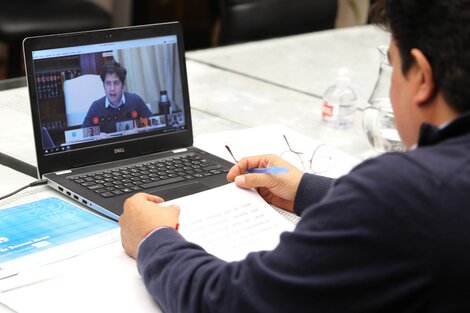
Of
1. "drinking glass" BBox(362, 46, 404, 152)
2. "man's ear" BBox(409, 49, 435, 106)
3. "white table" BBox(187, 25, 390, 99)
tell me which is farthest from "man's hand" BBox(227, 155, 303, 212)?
"white table" BBox(187, 25, 390, 99)

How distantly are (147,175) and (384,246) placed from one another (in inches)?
27.9

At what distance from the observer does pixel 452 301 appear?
854 mm

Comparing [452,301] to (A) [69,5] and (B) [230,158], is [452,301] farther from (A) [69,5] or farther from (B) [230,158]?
(A) [69,5]

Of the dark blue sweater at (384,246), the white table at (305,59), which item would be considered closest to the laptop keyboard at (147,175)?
the dark blue sweater at (384,246)

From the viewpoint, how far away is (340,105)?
1.98m

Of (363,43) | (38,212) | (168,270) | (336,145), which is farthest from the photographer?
(363,43)

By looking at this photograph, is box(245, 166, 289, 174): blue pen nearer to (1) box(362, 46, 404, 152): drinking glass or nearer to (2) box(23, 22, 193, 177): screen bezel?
(2) box(23, 22, 193, 177): screen bezel

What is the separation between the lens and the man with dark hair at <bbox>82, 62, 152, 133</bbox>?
1487 mm

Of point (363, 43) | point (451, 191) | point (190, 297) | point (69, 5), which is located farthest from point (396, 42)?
point (69, 5)

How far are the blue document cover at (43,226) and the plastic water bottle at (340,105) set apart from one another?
0.79 meters

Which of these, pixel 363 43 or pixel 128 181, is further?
pixel 363 43

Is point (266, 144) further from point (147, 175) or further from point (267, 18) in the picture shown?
point (267, 18)

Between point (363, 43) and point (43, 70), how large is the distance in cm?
157

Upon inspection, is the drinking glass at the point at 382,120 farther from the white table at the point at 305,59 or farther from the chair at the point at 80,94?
the chair at the point at 80,94
